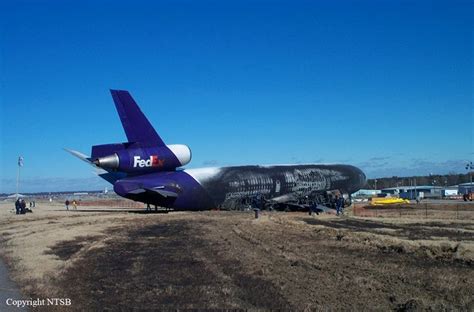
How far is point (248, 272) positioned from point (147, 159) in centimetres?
3727

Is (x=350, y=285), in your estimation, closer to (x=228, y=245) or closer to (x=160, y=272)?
(x=160, y=272)

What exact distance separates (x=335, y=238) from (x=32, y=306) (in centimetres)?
1535

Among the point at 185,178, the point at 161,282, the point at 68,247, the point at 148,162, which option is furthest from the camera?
the point at 185,178

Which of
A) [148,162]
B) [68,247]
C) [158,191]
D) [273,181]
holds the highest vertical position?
[148,162]

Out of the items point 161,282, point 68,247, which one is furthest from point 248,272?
point 68,247

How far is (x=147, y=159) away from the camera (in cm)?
4994

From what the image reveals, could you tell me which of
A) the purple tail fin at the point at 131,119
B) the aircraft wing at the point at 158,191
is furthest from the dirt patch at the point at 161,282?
the purple tail fin at the point at 131,119

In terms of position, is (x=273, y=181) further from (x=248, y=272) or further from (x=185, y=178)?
(x=248, y=272)

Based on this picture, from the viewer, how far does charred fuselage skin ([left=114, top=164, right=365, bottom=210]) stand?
51.1 metres

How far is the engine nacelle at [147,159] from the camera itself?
156 ft

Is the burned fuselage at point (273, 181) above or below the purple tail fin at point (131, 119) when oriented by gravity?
below

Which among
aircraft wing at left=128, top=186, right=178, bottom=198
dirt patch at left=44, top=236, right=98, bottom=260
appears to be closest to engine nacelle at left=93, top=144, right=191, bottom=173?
aircraft wing at left=128, top=186, right=178, bottom=198

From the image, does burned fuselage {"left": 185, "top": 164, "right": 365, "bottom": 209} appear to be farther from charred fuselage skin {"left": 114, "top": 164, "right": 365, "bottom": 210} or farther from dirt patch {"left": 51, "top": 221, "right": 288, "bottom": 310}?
dirt patch {"left": 51, "top": 221, "right": 288, "bottom": 310}

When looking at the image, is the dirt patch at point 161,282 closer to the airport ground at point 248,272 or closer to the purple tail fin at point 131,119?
the airport ground at point 248,272
